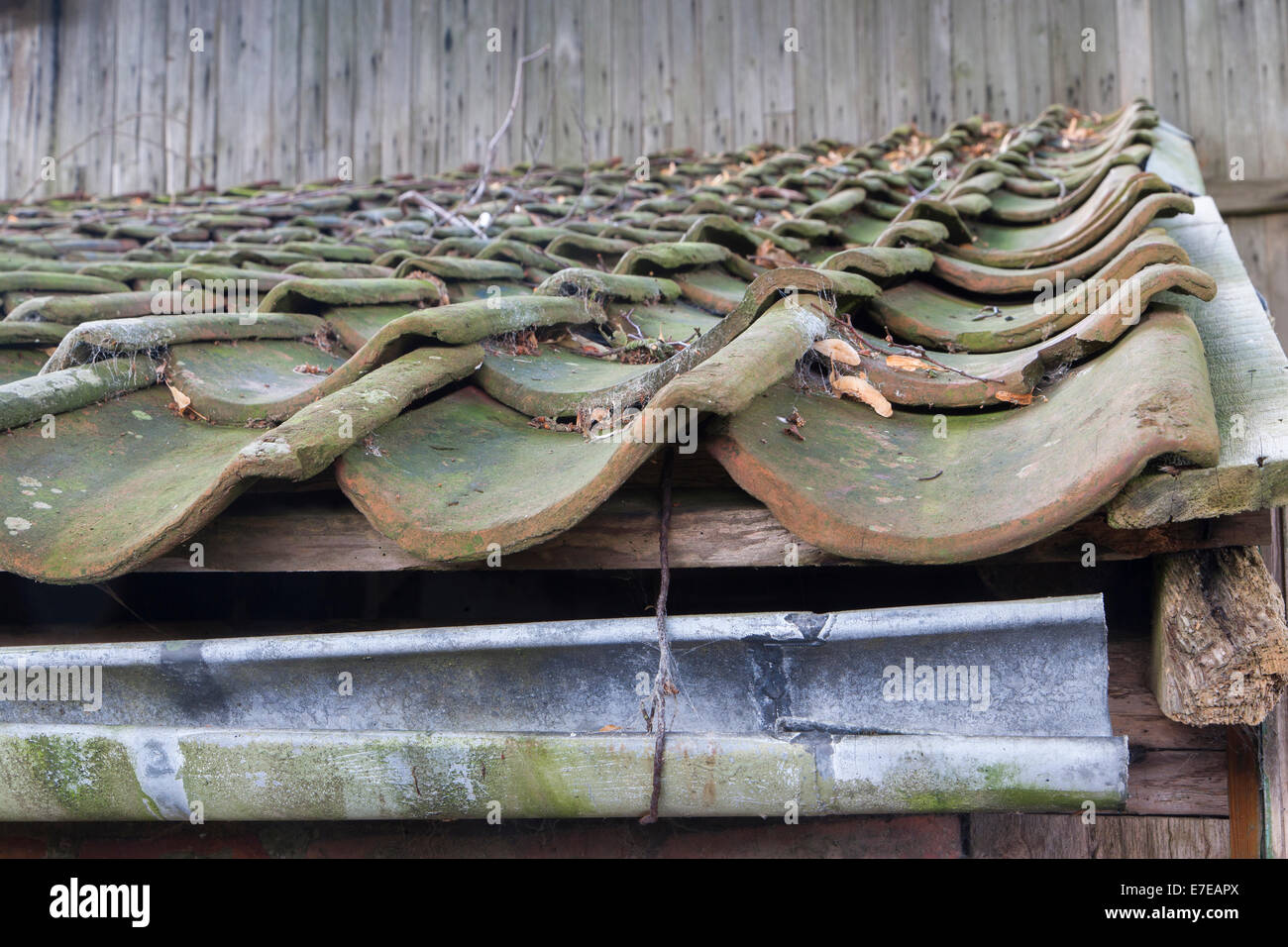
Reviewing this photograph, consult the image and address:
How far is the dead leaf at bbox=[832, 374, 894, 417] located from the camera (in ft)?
6.10

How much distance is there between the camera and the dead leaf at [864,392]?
1.86 metres

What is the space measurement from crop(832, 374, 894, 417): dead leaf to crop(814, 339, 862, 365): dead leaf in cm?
5

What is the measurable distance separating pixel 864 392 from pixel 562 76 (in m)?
6.27

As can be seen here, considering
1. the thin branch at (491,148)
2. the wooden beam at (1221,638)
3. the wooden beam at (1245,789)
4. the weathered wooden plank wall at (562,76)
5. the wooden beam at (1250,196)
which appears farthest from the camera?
the weathered wooden plank wall at (562,76)

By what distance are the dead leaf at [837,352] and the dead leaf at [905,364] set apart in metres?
0.09

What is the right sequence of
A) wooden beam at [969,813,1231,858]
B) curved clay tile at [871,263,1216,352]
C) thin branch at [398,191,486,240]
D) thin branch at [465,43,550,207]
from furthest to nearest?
1. thin branch at [465,43,550,207]
2. thin branch at [398,191,486,240]
3. wooden beam at [969,813,1231,858]
4. curved clay tile at [871,263,1216,352]

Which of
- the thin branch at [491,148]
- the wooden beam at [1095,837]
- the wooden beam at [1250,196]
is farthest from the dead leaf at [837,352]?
the wooden beam at [1250,196]

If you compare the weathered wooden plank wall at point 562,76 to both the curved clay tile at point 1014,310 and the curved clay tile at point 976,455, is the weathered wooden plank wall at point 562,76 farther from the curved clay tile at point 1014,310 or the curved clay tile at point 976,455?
the curved clay tile at point 976,455

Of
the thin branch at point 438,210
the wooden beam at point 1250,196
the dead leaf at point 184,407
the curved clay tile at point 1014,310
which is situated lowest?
the dead leaf at point 184,407

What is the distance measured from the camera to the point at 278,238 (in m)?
4.61

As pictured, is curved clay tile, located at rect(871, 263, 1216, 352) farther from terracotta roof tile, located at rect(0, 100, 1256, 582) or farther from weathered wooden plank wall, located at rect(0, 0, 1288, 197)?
weathered wooden plank wall, located at rect(0, 0, 1288, 197)

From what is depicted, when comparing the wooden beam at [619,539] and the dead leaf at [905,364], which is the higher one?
the dead leaf at [905,364]

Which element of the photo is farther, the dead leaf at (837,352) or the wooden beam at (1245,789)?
the dead leaf at (837,352)

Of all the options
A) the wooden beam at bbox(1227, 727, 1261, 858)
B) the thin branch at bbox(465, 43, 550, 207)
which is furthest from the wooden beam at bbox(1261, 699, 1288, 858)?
the thin branch at bbox(465, 43, 550, 207)
